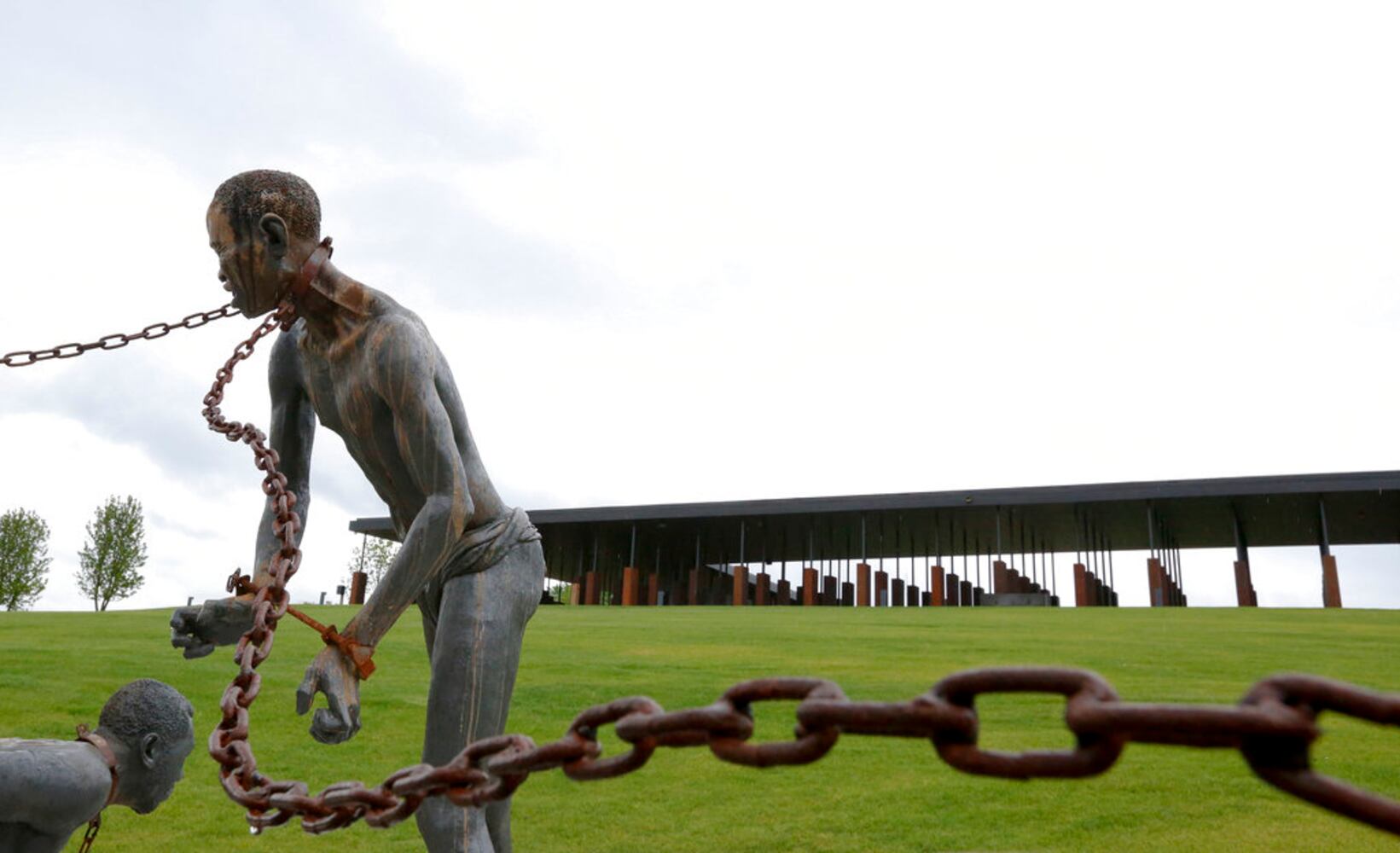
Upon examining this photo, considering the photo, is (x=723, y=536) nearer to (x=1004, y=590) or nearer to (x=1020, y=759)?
(x=1004, y=590)

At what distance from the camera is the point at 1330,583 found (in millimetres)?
25969

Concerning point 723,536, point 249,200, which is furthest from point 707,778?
point 723,536

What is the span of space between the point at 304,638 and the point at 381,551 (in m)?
36.9

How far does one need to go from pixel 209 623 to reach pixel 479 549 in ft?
3.20

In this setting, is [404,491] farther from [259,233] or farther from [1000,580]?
[1000,580]

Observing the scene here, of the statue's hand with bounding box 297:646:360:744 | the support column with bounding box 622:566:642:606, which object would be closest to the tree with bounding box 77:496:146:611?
the support column with bounding box 622:566:642:606

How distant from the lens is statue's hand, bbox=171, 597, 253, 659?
147 inches

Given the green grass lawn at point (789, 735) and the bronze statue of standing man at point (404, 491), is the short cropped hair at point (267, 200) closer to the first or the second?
the bronze statue of standing man at point (404, 491)

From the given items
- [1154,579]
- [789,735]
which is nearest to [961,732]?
[789,735]

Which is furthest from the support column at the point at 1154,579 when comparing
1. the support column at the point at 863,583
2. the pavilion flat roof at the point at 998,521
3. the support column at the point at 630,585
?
the support column at the point at 630,585

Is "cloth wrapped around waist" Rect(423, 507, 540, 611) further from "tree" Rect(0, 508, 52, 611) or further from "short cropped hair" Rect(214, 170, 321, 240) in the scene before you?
"tree" Rect(0, 508, 52, 611)

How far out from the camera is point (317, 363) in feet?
12.7

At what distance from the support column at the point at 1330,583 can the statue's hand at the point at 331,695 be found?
1094 inches

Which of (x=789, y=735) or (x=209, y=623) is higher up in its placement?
(x=209, y=623)
